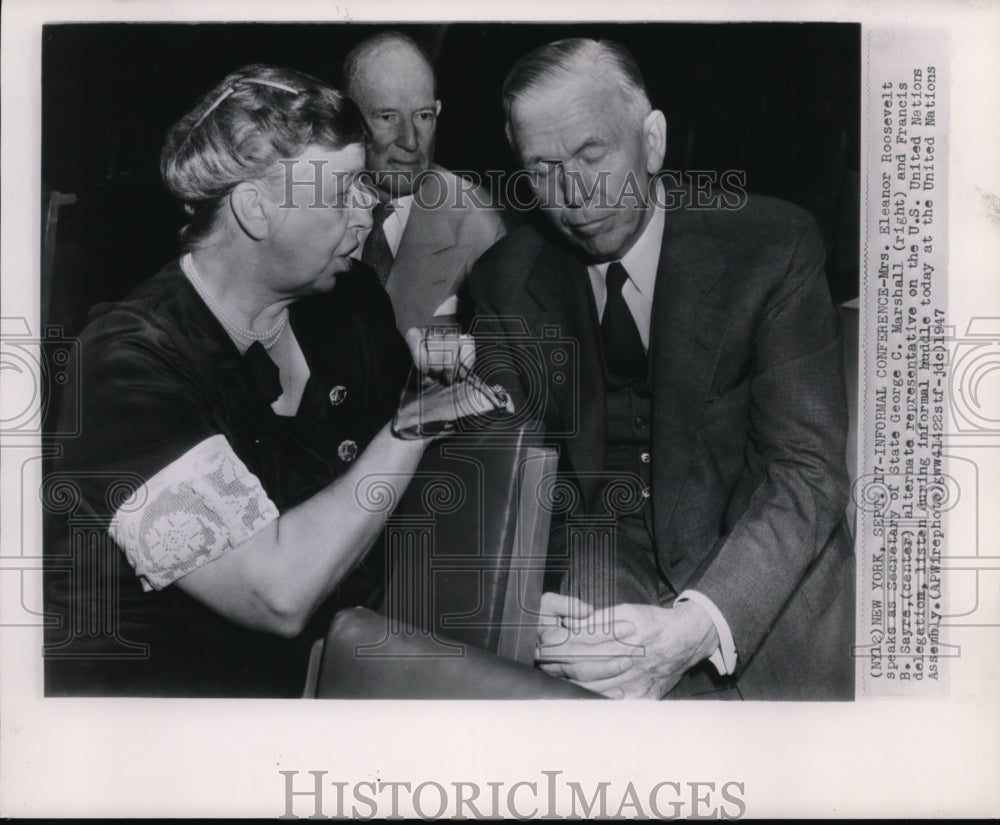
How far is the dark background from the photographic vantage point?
2721 mm

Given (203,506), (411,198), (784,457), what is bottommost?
(203,506)

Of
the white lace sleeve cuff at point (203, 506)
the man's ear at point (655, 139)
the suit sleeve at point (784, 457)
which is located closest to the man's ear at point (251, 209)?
the white lace sleeve cuff at point (203, 506)

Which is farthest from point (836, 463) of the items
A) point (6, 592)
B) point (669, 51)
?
point (6, 592)

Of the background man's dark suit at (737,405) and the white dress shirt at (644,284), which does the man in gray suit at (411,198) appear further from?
the white dress shirt at (644,284)

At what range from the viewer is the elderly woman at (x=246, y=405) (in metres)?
2.64

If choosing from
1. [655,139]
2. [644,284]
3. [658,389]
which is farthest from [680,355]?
[655,139]

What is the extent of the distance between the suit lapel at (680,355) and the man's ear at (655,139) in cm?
21

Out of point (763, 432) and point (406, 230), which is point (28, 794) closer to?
point (406, 230)

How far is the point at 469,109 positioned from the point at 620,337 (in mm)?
692

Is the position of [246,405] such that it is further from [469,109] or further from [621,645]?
[621,645]

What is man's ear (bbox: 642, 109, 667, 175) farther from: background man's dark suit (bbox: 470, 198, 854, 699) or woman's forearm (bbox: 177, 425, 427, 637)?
woman's forearm (bbox: 177, 425, 427, 637)

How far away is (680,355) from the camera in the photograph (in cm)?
268

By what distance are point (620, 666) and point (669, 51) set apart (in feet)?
5.14

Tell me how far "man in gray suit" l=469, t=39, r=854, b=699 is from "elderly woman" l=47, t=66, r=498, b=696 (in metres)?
0.38
